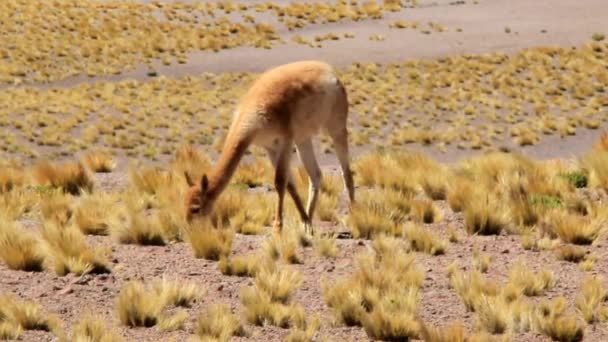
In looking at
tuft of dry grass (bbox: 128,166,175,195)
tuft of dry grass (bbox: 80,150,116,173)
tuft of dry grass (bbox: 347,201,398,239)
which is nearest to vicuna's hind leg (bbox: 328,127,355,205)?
tuft of dry grass (bbox: 347,201,398,239)

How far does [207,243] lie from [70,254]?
1125 millimetres

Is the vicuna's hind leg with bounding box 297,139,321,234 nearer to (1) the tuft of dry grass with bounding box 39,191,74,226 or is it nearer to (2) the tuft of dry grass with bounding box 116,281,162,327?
(1) the tuft of dry grass with bounding box 39,191,74,226

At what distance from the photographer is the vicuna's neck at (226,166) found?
806cm

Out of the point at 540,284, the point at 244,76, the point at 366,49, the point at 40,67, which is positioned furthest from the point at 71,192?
the point at 366,49

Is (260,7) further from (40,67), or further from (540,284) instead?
(540,284)

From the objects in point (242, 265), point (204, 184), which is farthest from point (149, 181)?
point (242, 265)

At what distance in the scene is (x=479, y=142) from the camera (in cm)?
2603

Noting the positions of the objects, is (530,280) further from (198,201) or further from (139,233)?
(139,233)

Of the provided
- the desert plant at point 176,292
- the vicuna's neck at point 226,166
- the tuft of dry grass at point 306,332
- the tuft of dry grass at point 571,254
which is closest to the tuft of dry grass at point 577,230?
the tuft of dry grass at point 571,254

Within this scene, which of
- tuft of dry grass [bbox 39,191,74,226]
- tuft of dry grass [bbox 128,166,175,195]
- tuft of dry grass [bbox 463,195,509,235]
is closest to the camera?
tuft of dry grass [bbox 463,195,509,235]

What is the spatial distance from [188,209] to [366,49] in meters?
35.5

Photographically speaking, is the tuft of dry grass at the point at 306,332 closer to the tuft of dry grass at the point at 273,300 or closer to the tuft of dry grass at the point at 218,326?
the tuft of dry grass at the point at 273,300

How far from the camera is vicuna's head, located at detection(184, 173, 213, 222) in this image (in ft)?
26.1

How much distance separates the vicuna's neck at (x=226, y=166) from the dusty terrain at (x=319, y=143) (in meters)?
0.55
